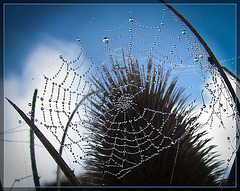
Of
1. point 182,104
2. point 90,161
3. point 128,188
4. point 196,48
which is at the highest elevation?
point 196,48

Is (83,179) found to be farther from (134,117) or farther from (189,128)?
(189,128)

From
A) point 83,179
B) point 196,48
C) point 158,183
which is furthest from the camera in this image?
point 83,179

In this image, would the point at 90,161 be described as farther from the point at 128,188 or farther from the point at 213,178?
the point at 213,178

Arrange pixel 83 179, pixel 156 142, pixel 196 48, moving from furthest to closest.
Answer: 1. pixel 83 179
2. pixel 156 142
3. pixel 196 48

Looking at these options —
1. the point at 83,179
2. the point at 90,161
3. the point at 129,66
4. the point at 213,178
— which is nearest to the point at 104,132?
the point at 90,161

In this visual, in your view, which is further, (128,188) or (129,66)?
(129,66)

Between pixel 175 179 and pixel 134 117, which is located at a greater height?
pixel 134 117

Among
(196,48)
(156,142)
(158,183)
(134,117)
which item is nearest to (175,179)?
(158,183)
